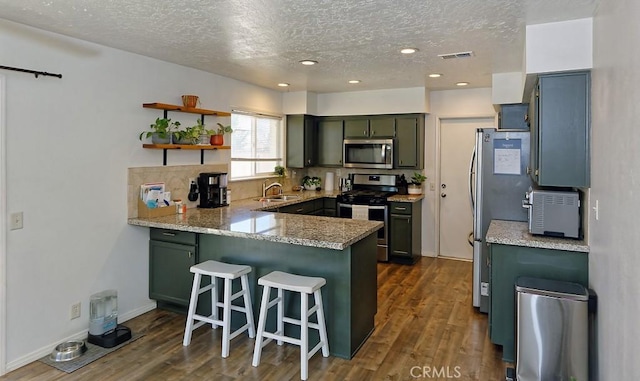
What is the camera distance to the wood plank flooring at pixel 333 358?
9.20 ft

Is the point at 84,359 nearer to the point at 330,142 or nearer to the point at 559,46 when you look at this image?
the point at 559,46

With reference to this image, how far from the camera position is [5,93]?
2809 mm

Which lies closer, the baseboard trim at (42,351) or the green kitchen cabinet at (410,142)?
the baseboard trim at (42,351)

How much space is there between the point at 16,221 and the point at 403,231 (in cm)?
419

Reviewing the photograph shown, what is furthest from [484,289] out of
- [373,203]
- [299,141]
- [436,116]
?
[299,141]

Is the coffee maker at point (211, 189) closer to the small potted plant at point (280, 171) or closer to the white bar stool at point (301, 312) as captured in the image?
the small potted plant at point (280, 171)

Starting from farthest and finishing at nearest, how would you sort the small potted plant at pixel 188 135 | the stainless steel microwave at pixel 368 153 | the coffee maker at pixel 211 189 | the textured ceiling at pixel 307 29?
the stainless steel microwave at pixel 368 153 → the coffee maker at pixel 211 189 → the small potted plant at pixel 188 135 → the textured ceiling at pixel 307 29

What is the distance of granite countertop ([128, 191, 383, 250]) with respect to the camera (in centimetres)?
291

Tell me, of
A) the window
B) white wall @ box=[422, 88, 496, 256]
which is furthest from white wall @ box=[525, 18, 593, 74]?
the window

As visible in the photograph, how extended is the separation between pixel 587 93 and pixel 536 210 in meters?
0.84

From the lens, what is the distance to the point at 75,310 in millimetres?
3316

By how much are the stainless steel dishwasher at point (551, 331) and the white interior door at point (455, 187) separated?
3.32 m

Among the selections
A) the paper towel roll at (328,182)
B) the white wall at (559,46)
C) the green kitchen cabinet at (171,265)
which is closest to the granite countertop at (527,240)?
the white wall at (559,46)

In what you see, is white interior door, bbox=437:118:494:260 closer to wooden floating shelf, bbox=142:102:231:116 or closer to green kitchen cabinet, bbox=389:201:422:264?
green kitchen cabinet, bbox=389:201:422:264
